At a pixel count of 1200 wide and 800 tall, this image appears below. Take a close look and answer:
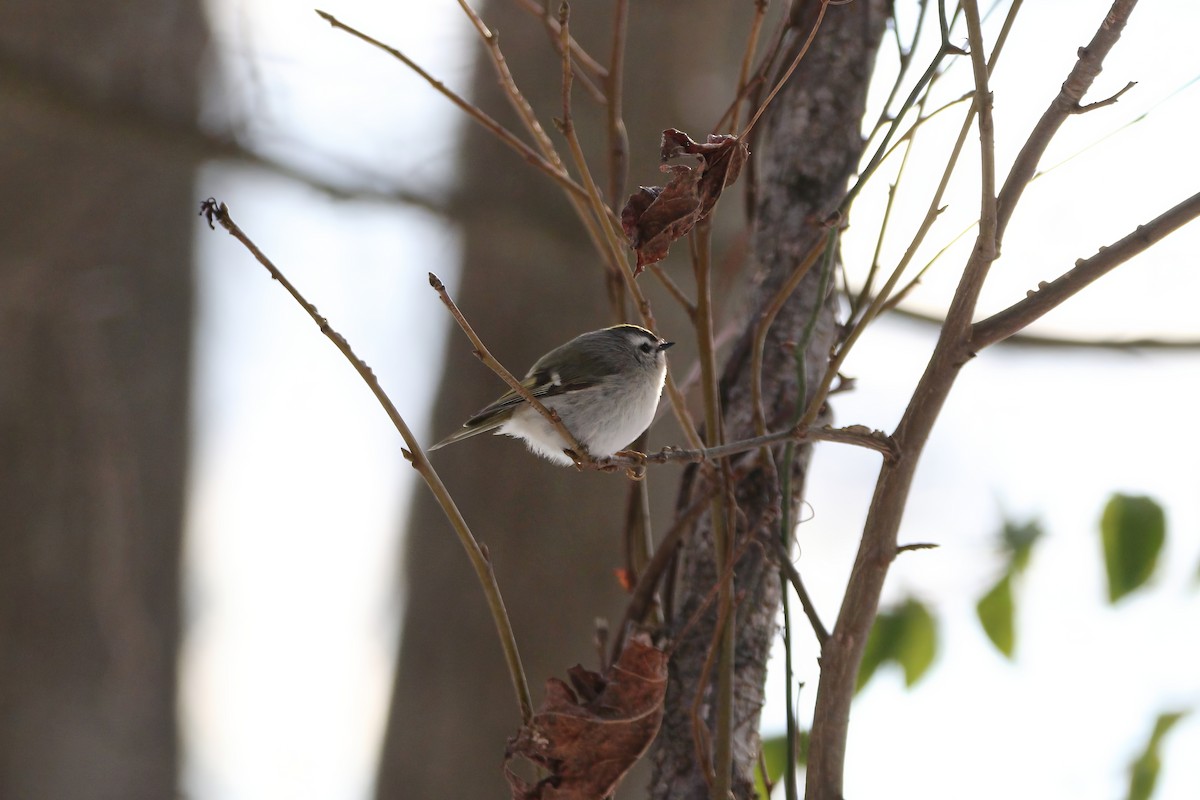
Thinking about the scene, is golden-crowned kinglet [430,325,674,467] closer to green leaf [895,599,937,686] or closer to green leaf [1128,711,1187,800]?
green leaf [895,599,937,686]

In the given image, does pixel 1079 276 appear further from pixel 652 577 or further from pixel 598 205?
pixel 652 577

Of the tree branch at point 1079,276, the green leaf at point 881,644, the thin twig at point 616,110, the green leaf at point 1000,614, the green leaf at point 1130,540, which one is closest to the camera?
the tree branch at point 1079,276

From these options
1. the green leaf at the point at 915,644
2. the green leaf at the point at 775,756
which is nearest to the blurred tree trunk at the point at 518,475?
the green leaf at the point at 775,756

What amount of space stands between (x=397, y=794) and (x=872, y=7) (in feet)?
8.38

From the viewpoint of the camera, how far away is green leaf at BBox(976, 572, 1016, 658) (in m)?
1.75

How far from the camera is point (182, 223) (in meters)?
3.56

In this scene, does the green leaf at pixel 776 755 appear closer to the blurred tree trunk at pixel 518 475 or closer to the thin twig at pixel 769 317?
the thin twig at pixel 769 317

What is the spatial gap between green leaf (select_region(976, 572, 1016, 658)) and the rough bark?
1.32ft

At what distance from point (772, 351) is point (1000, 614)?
634 mm

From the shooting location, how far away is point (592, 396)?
96.3 inches

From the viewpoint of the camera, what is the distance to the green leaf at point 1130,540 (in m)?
1.61

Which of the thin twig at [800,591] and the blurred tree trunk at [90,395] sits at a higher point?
the blurred tree trunk at [90,395]

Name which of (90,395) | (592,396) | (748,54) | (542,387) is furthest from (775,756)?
(90,395)

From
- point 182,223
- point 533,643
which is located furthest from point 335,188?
point 533,643
